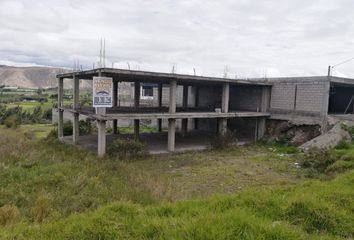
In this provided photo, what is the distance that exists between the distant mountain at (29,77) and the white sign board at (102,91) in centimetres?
13422

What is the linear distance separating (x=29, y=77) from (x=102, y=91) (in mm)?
162503

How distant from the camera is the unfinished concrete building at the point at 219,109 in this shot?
1553 centimetres

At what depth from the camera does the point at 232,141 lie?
18.1 meters

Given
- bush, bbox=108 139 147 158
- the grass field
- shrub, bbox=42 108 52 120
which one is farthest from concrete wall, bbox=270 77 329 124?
shrub, bbox=42 108 52 120

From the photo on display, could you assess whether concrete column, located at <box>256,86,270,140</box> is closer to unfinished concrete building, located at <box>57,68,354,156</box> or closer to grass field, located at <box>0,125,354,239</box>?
unfinished concrete building, located at <box>57,68,354,156</box>

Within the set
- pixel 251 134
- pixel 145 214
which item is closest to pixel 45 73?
pixel 251 134

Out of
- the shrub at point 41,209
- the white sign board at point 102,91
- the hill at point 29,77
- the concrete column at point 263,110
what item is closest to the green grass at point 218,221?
the shrub at point 41,209

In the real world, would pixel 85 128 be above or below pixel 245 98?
below

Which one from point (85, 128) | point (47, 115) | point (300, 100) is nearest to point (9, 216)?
point (85, 128)

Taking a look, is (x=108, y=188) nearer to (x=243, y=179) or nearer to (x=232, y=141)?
(x=243, y=179)

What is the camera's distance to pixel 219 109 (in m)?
18.4

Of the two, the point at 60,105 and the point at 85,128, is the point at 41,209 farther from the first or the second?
the point at 85,128

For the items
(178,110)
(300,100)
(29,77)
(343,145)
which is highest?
(29,77)

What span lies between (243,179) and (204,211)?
6.02 metres
